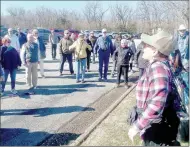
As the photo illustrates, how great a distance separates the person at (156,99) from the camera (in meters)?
3.13

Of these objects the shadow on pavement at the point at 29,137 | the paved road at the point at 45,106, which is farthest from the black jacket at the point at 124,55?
the shadow on pavement at the point at 29,137

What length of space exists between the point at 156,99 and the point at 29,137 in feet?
13.0

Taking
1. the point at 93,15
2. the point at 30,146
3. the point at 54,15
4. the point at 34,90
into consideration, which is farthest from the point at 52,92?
the point at 54,15

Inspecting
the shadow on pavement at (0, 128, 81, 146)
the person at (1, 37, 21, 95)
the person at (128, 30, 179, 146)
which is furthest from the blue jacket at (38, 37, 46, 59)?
the person at (128, 30, 179, 146)

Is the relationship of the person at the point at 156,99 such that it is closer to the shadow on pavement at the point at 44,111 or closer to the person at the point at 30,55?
the shadow on pavement at the point at 44,111

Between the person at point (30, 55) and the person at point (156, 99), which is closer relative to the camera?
the person at point (156, 99)

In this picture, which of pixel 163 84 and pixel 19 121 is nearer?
pixel 163 84

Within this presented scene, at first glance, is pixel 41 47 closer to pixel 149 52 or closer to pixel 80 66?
pixel 80 66

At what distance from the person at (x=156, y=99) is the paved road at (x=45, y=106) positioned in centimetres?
338

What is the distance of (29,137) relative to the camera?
6.43 m

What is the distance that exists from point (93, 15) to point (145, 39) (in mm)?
21830

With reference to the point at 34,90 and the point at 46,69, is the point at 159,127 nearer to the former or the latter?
the point at 34,90

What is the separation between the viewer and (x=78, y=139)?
19.3 ft

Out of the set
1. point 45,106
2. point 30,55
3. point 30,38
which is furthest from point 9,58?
point 45,106
